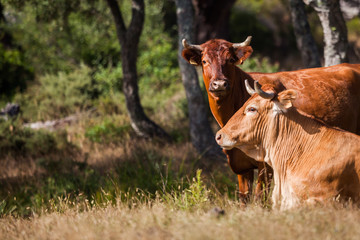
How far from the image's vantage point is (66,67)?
1712 cm

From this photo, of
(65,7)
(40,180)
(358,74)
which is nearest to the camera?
(358,74)

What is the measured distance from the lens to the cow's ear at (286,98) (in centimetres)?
418

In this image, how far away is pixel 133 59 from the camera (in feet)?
32.3

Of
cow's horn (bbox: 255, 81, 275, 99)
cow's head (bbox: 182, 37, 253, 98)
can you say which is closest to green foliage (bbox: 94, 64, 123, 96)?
cow's head (bbox: 182, 37, 253, 98)

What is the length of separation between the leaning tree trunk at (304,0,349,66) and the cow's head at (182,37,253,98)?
7.46ft

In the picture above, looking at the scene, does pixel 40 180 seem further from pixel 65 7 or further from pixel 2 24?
pixel 2 24

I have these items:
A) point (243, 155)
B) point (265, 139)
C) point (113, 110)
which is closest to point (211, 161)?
point (243, 155)

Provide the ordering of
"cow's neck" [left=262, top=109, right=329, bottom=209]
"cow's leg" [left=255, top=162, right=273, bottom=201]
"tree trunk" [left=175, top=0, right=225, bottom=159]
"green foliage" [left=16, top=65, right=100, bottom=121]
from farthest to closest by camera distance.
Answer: "green foliage" [left=16, top=65, right=100, bottom=121] → "tree trunk" [left=175, top=0, right=225, bottom=159] → "cow's leg" [left=255, top=162, right=273, bottom=201] → "cow's neck" [left=262, top=109, right=329, bottom=209]

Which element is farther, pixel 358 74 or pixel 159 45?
pixel 159 45

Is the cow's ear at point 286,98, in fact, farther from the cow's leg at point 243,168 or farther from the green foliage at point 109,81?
the green foliage at point 109,81

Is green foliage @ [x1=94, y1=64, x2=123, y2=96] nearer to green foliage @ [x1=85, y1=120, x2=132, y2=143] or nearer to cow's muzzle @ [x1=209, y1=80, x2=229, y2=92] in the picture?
green foliage @ [x1=85, y1=120, x2=132, y2=143]

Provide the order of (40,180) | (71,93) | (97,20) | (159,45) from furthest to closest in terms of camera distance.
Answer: (159,45)
(71,93)
(97,20)
(40,180)

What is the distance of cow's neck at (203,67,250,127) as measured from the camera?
5.29 m

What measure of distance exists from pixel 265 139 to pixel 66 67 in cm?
Result: 1395
